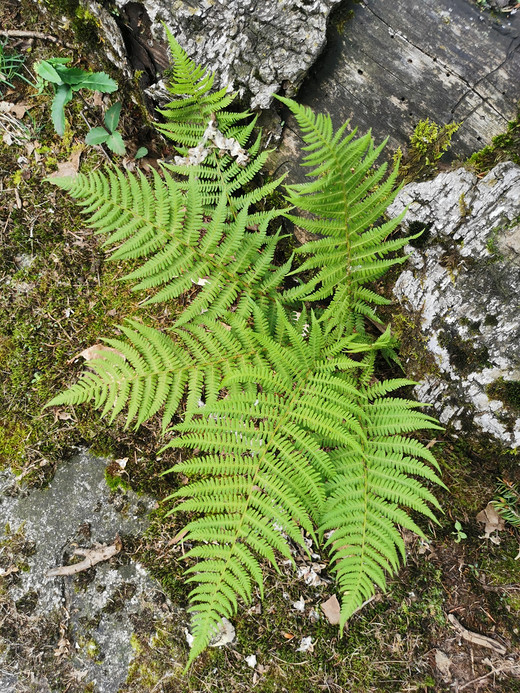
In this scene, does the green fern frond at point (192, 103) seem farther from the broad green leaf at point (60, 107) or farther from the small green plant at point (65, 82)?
the broad green leaf at point (60, 107)

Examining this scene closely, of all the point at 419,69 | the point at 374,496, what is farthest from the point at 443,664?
the point at 419,69

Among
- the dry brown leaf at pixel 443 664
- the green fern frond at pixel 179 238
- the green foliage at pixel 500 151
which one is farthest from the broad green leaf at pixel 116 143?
the dry brown leaf at pixel 443 664

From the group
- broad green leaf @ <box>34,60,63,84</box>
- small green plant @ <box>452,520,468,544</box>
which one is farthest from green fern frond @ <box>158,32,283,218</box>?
small green plant @ <box>452,520,468,544</box>

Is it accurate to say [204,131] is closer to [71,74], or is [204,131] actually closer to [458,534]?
[71,74]

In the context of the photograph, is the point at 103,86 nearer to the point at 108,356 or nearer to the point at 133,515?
the point at 108,356

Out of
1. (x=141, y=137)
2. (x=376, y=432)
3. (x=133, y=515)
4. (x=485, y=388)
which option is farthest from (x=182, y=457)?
(x=141, y=137)

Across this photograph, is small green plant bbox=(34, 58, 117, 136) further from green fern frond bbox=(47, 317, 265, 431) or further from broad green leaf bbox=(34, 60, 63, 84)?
green fern frond bbox=(47, 317, 265, 431)
